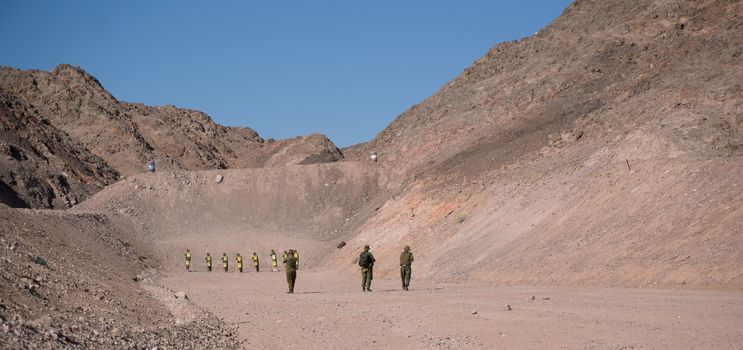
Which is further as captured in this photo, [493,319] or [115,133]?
[115,133]

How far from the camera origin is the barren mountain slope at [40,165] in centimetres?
6688

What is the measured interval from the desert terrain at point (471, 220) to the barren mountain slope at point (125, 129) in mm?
12520

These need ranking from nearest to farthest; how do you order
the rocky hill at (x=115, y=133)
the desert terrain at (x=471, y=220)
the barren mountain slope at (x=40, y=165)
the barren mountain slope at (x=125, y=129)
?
the desert terrain at (x=471, y=220), the barren mountain slope at (x=40, y=165), the rocky hill at (x=115, y=133), the barren mountain slope at (x=125, y=129)

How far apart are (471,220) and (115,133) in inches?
2887

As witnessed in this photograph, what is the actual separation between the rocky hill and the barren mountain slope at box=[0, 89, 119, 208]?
219 millimetres

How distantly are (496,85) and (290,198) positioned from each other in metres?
16.5

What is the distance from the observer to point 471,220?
37625mm

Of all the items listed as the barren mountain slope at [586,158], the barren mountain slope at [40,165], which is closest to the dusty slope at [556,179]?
the barren mountain slope at [586,158]

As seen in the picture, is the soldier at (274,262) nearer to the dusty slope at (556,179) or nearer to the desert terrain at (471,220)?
the desert terrain at (471,220)

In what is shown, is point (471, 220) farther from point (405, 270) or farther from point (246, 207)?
point (246, 207)

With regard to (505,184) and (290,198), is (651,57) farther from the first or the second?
(290,198)

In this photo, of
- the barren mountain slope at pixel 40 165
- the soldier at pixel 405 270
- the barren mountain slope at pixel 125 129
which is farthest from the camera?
the barren mountain slope at pixel 125 129

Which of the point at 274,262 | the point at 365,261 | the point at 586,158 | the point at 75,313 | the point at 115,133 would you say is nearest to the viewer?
the point at 75,313

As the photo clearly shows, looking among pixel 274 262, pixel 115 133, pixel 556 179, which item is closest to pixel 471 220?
pixel 556 179
